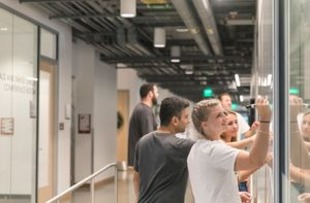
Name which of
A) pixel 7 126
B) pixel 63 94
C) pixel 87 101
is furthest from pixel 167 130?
pixel 87 101

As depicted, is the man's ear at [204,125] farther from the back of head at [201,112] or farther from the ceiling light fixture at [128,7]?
the ceiling light fixture at [128,7]

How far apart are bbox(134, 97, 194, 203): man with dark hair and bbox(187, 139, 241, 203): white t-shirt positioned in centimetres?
50

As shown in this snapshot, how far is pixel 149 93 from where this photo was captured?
5.13 m

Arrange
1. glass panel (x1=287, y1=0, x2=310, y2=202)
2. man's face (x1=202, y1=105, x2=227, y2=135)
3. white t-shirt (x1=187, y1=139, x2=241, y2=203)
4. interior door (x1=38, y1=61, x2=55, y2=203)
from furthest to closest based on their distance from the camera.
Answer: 1. interior door (x1=38, y1=61, x2=55, y2=203)
2. man's face (x1=202, y1=105, x2=227, y2=135)
3. white t-shirt (x1=187, y1=139, x2=241, y2=203)
4. glass panel (x1=287, y1=0, x2=310, y2=202)

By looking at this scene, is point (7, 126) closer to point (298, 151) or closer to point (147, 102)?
point (147, 102)

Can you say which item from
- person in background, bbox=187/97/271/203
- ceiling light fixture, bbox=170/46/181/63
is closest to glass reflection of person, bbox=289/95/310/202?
person in background, bbox=187/97/271/203

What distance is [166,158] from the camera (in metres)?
2.91

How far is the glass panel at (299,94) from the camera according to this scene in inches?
68.7

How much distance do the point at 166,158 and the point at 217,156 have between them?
2.31 feet

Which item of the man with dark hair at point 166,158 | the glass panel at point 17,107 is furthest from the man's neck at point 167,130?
the glass panel at point 17,107

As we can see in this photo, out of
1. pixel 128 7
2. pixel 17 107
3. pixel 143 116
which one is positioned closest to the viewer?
pixel 143 116

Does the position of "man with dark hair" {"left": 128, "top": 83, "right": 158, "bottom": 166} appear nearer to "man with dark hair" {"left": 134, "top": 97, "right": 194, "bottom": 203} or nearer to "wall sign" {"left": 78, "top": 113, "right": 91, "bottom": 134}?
"man with dark hair" {"left": 134, "top": 97, "right": 194, "bottom": 203}

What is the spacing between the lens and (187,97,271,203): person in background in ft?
6.93

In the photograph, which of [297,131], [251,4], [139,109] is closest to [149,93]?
[139,109]
